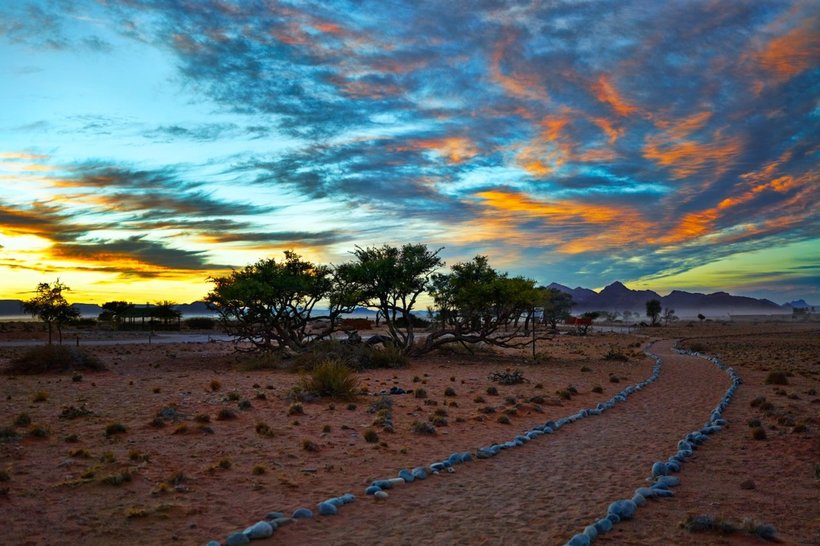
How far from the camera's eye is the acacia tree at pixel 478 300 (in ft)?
106

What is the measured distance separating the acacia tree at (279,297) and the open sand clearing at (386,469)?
13565 millimetres

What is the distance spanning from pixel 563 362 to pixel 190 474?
2572 cm

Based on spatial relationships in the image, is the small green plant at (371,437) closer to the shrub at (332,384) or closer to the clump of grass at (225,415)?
the clump of grass at (225,415)

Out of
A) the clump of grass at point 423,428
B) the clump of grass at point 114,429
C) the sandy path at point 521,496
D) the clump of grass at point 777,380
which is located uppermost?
the clump of grass at point 114,429

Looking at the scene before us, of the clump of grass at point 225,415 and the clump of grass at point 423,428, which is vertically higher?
the clump of grass at point 225,415

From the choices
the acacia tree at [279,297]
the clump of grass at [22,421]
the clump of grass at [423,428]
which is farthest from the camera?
the acacia tree at [279,297]

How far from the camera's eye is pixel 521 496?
8.15 metres

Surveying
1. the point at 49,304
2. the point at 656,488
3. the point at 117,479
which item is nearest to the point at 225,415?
the point at 117,479

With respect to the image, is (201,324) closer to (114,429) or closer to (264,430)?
(114,429)

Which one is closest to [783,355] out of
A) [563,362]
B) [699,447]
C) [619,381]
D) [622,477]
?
[563,362]

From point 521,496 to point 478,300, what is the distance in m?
24.7

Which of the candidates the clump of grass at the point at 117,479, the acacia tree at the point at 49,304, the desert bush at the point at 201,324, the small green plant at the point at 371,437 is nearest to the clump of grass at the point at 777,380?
the small green plant at the point at 371,437

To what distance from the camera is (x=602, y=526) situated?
677 cm

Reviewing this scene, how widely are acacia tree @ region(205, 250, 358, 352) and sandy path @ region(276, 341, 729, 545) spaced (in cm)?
2174
